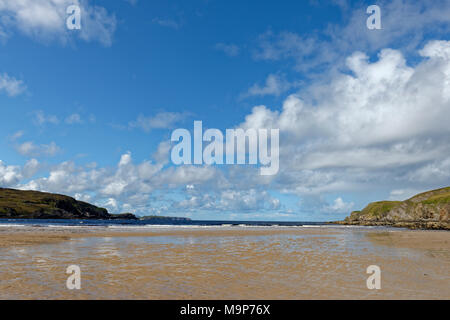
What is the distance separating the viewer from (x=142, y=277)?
14.7m

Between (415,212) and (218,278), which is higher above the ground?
(218,278)

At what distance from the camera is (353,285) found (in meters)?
13.3

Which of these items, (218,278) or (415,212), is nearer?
(218,278)

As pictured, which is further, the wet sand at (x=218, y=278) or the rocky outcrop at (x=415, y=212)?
the rocky outcrop at (x=415, y=212)

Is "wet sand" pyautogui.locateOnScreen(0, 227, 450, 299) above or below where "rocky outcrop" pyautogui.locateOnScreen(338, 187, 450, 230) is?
above

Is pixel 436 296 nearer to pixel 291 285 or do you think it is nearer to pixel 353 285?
pixel 353 285

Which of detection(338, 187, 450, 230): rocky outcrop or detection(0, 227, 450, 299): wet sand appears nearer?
detection(0, 227, 450, 299): wet sand

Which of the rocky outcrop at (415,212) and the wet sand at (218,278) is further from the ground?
the wet sand at (218,278)
